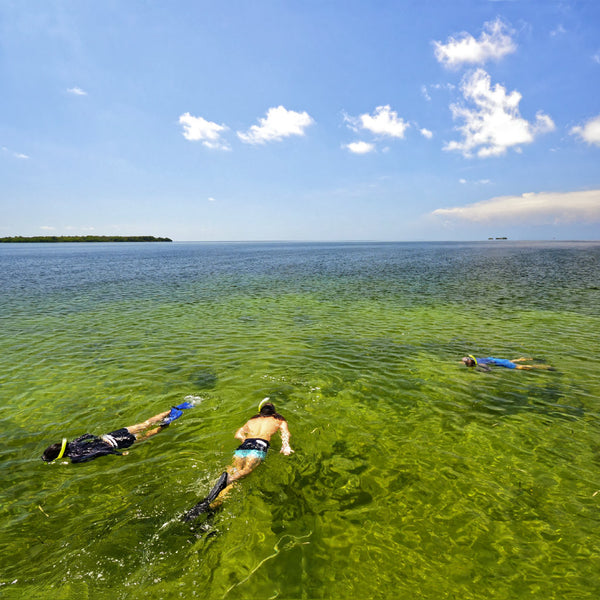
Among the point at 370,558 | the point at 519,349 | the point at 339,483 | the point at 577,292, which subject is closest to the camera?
the point at 370,558

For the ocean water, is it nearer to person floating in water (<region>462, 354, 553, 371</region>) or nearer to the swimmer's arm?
the swimmer's arm

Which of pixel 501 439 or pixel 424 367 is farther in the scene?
pixel 424 367

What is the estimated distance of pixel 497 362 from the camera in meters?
15.9

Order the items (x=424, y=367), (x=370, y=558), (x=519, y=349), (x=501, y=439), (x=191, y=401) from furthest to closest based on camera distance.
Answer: (x=519, y=349), (x=424, y=367), (x=191, y=401), (x=501, y=439), (x=370, y=558)

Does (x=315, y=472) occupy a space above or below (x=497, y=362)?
below

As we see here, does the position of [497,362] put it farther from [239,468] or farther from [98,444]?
[98,444]

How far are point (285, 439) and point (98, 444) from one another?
6000 millimetres

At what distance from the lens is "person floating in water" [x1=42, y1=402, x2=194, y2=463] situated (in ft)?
30.4

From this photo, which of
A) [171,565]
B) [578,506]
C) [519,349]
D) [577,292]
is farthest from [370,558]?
[577,292]

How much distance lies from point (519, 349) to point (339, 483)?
15748mm

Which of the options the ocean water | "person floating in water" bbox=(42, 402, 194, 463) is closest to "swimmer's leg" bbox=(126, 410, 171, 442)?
"person floating in water" bbox=(42, 402, 194, 463)

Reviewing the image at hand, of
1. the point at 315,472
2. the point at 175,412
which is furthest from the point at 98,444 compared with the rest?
the point at 315,472

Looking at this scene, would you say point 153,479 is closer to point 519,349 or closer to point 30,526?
point 30,526

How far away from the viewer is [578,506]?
24.9 ft
